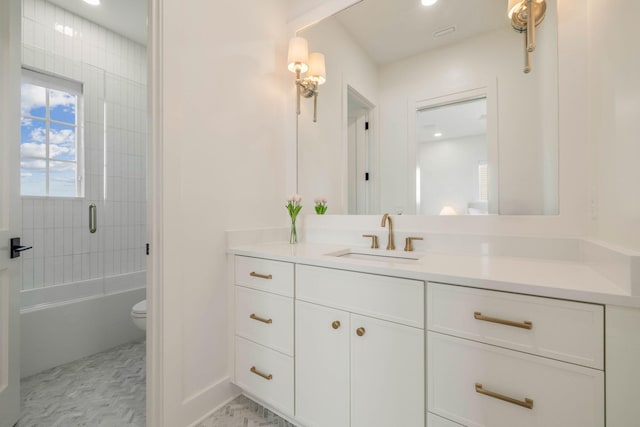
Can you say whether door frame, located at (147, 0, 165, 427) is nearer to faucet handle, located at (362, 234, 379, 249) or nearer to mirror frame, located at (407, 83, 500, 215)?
faucet handle, located at (362, 234, 379, 249)

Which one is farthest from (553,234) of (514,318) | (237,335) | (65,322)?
(65,322)

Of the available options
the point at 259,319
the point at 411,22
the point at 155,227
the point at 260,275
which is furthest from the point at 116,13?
the point at 259,319

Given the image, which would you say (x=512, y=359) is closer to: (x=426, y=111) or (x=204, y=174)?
(x=426, y=111)

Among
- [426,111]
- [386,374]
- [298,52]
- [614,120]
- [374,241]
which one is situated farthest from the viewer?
[298,52]

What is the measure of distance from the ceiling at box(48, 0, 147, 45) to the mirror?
1606 millimetres

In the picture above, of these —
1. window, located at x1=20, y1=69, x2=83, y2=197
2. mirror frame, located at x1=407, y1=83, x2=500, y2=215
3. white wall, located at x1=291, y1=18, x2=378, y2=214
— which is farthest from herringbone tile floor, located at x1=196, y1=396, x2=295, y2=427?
window, located at x1=20, y1=69, x2=83, y2=197

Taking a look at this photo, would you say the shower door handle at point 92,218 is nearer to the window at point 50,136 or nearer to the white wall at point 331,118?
the window at point 50,136

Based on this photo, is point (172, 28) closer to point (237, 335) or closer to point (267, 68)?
point (267, 68)

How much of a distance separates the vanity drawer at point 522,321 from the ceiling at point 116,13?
10.3 ft

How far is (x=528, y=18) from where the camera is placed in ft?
4.09

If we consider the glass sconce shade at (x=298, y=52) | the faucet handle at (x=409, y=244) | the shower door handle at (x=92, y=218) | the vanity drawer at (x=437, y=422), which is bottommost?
the vanity drawer at (x=437, y=422)

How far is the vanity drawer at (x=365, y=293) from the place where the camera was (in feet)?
3.22

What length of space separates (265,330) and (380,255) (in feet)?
2.49

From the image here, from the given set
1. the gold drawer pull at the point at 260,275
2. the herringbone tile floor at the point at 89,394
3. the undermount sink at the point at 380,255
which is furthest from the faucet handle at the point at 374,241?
the herringbone tile floor at the point at 89,394
